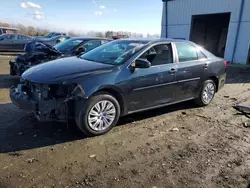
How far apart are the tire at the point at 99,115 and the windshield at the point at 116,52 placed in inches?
29.9

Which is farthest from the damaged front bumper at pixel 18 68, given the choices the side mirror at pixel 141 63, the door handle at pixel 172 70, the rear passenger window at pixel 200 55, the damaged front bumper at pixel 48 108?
the rear passenger window at pixel 200 55

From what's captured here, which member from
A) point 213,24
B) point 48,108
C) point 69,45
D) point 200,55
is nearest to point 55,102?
point 48,108

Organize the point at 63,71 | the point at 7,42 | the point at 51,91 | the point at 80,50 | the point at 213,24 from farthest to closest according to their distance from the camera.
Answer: the point at 213,24, the point at 7,42, the point at 80,50, the point at 63,71, the point at 51,91

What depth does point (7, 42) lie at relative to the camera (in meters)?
16.6

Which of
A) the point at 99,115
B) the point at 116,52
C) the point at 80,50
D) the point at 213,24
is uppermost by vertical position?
the point at 213,24

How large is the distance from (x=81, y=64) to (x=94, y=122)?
1153mm

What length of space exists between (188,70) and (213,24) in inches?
661

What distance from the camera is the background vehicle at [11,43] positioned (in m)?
16.5

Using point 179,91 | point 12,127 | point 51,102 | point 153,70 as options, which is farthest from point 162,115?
point 12,127

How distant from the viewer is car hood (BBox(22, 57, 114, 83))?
357 cm

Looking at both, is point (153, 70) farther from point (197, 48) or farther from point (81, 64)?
point (197, 48)

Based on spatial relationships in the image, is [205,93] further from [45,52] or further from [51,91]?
[45,52]

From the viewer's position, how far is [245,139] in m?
3.95

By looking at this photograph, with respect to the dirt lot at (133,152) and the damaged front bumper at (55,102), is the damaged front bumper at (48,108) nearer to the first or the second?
the damaged front bumper at (55,102)
